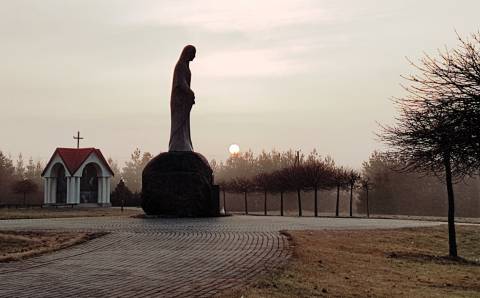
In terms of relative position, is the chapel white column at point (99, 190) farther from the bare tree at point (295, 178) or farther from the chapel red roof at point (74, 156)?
the bare tree at point (295, 178)

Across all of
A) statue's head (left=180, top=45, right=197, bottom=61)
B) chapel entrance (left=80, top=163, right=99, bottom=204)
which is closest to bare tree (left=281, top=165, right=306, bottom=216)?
chapel entrance (left=80, top=163, right=99, bottom=204)

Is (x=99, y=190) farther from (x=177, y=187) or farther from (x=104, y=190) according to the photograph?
(x=177, y=187)

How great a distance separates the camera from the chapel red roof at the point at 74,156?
54.2 meters

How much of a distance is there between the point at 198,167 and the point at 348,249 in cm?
1041

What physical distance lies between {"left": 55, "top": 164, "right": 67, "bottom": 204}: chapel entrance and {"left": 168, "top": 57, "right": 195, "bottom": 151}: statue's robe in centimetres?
3430

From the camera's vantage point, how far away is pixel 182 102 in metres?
24.9

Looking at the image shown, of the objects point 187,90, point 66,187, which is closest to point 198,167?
point 187,90

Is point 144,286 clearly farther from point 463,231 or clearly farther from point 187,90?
point 463,231

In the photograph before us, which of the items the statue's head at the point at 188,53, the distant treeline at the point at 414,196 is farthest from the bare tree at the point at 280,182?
the statue's head at the point at 188,53

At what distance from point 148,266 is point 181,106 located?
15.3 metres

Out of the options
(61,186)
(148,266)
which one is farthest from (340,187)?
(148,266)

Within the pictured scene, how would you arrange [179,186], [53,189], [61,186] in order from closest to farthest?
1. [179,186]
2. [61,186]
3. [53,189]

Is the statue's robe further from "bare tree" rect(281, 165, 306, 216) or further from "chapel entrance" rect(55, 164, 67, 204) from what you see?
"chapel entrance" rect(55, 164, 67, 204)

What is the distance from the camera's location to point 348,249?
1417 centimetres
